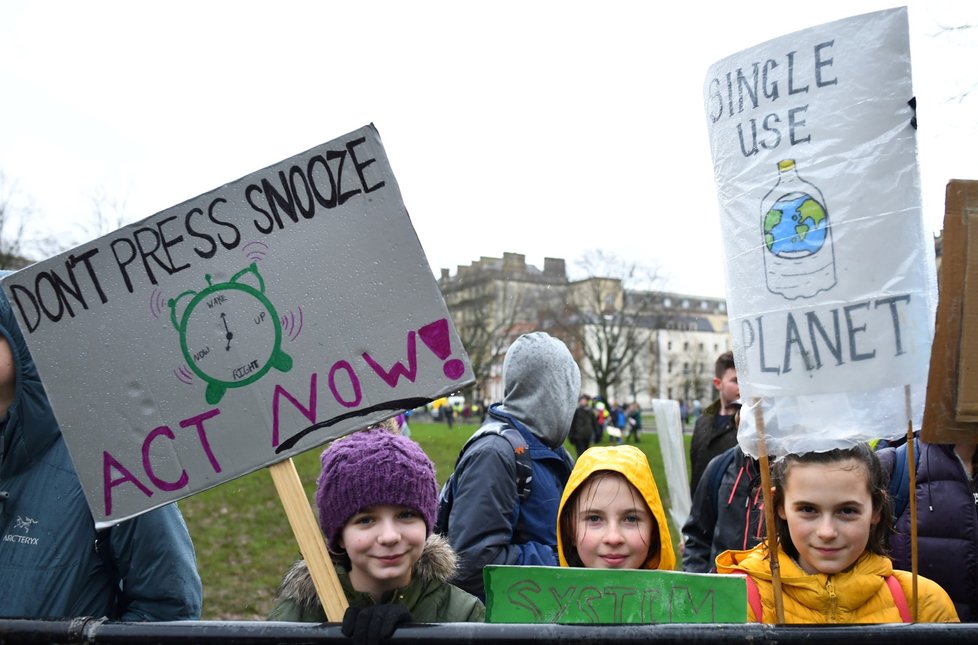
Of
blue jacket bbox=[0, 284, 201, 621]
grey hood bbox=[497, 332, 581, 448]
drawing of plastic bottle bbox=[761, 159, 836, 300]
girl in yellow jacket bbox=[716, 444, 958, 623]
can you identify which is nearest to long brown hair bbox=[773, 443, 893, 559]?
girl in yellow jacket bbox=[716, 444, 958, 623]

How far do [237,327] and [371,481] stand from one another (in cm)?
63

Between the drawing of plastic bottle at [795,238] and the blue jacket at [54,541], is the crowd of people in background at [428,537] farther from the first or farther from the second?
the drawing of plastic bottle at [795,238]

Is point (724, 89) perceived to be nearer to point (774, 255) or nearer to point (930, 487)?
point (774, 255)

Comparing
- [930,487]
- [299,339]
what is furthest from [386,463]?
[930,487]

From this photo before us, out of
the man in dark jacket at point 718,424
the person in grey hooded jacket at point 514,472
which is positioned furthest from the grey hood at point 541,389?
the man in dark jacket at point 718,424

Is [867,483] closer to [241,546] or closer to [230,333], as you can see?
[230,333]

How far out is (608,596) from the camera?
1763mm

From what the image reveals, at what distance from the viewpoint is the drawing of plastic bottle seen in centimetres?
201

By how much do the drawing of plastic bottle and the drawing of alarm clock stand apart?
114 cm

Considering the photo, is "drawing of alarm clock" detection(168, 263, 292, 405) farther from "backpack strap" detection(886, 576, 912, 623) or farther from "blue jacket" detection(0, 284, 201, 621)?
"backpack strap" detection(886, 576, 912, 623)

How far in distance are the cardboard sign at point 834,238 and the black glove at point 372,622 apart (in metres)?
1.03

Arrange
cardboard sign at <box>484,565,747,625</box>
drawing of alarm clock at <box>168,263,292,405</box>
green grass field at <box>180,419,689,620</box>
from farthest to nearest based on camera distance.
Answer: green grass field at <box>180,419,689,620</box>
drawing of alarm clock at <box>168,263,292,405</box>
cardboard sign at <box>484,565,747,625</box>

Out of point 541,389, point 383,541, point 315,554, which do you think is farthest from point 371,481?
point 541,389

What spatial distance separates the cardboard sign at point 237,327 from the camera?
183cm
